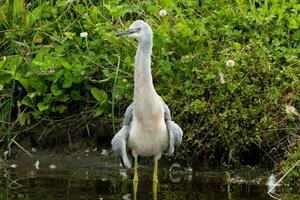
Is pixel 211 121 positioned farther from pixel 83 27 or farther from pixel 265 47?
pixel 83 27

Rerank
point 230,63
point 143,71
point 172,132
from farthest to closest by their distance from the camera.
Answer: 1. point 230,63
2. point 172,132
3. point 143,71

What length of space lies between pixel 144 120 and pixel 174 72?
3.96 feet

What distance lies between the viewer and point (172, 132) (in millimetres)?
8133

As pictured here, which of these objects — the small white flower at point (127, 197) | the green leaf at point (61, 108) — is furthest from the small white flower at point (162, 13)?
the small white flower at point (127, 197)

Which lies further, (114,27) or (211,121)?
(114,27)

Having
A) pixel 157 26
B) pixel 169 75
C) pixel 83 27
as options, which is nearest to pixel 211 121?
pixel 169 75

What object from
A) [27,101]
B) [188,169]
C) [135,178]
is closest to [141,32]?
[135,178]

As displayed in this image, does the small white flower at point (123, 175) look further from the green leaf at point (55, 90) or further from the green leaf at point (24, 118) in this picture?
the green leaf at point (24, 118)

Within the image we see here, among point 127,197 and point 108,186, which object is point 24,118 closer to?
point 108,186

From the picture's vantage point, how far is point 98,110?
30.5 ft

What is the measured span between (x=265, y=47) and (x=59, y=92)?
7.06 feet

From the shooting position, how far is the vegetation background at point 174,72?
8680 mm

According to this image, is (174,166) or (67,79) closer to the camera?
(174,166)

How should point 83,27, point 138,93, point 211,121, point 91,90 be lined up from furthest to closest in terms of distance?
point 83,27 → point 91,90 → point 211,121 → point 138,93
